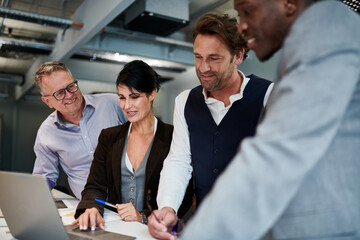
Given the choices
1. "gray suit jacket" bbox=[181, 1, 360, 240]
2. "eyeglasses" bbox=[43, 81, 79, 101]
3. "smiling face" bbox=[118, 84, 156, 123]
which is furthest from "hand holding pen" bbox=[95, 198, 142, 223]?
"eyeglasses" bbox=[43, 81, 79, 101]

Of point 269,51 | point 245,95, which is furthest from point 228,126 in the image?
point 269,51

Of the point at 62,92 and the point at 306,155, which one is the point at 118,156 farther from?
the point at 306,155

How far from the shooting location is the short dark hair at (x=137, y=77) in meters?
2.12

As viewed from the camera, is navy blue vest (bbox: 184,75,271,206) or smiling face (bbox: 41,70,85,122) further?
smiling face (bbox: 41,70,85,122)

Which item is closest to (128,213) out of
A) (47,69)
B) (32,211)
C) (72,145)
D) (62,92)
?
(32,211)

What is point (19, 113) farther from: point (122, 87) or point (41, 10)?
point (122, 87)

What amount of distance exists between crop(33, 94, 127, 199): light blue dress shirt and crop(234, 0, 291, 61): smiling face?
2.01m

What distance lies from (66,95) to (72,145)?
0.40m

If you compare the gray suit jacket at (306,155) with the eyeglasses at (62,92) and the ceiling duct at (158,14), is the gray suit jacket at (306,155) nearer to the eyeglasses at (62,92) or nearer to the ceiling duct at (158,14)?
the eyeglasses at (62,92)

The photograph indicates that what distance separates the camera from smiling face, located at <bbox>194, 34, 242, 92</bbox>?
167 centimetres

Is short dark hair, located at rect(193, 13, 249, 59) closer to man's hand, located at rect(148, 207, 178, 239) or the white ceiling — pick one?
man's hand, located at rect(148, 207, 178, 239)

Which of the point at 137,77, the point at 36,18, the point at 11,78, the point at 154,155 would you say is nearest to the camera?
the point at 154,155

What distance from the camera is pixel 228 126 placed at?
64.4 inches

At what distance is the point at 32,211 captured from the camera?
4.06 feet
